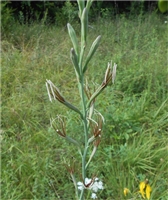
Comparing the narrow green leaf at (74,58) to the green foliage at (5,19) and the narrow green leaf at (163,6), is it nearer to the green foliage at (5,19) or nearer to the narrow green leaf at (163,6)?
the narrow green leaf at (163,6)

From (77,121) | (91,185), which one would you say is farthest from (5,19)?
(91,185)

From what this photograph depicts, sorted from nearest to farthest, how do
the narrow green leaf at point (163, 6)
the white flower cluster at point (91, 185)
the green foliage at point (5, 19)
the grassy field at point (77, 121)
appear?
the narrow green leaf at point (163, 6)
the white flower cluster at point (91, 185)
the grassy field at point (77, 121)
the green foliage at point (5, 19)

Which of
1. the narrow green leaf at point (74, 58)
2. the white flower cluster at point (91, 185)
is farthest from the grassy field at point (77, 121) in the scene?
the narrow green leaf at point (74, 58)

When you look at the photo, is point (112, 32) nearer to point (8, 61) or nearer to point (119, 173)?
point (8, 61)

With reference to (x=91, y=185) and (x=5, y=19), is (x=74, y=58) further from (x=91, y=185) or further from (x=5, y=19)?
(x=5, y=19)

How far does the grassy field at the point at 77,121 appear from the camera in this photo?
1707 mm

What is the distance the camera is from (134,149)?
188 cm

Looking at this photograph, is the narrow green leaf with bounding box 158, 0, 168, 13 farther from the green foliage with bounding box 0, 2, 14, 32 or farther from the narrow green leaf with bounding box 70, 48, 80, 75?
the green foliage with bounding box 0, 2, 14, 32

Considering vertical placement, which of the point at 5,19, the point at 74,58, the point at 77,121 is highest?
the point at 74,58

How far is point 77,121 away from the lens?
212 cm

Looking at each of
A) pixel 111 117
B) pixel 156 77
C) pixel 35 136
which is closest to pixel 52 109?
pixel 35 136

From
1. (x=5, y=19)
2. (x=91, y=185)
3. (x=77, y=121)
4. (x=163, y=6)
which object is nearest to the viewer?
(x=163, y=6)

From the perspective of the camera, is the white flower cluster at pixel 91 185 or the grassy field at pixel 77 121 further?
the grassy field at pixel 77 121

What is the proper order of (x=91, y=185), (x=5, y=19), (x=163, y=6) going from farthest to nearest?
1. (x=5, y=19)
2. (x=91, y=185)
3. (x=163, y=6)
